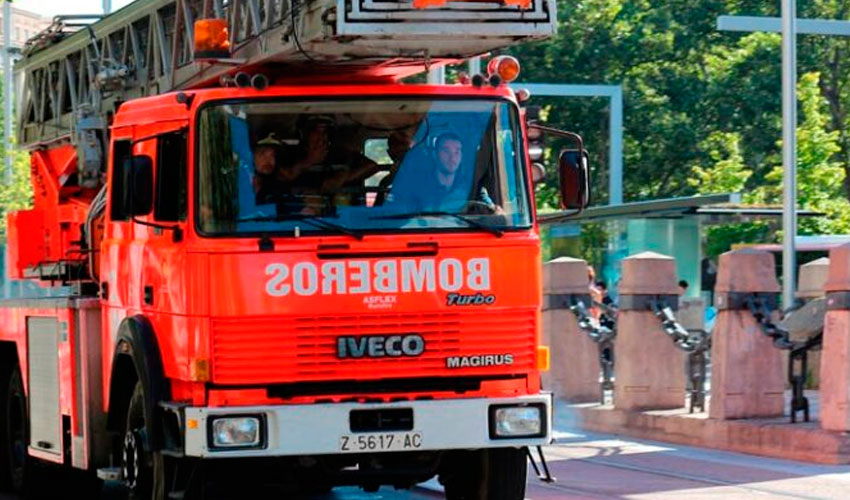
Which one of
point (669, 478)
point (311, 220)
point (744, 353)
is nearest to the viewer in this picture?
point (311, 220)

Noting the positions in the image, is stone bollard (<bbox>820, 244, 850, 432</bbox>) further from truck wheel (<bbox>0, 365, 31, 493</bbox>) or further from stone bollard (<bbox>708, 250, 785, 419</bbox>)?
truck wheel (<bbox>0, 365, 31, 493</bbox>)

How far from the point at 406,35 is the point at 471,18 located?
40cm

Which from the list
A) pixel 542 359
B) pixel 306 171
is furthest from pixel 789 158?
pixel 306 171

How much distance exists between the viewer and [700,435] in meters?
17.5

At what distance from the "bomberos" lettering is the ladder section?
127cm

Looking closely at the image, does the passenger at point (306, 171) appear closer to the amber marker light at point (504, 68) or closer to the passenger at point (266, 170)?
the passenger at point (266, 170)

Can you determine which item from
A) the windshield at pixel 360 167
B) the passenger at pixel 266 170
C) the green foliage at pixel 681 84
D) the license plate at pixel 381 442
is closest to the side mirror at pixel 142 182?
the windshield at pixel 360 167

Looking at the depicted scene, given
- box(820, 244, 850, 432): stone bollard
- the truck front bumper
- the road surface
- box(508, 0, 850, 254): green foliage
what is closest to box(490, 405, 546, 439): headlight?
the truck front bumper

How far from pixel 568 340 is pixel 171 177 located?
35.8 ft

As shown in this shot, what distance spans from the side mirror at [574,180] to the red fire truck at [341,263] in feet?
0.05

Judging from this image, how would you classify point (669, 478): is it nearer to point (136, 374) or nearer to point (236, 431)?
point (136, 374)

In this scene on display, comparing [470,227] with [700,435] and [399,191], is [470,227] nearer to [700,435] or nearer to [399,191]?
[399,191]

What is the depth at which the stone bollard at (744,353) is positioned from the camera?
17047 mm

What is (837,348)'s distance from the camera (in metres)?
15.7
